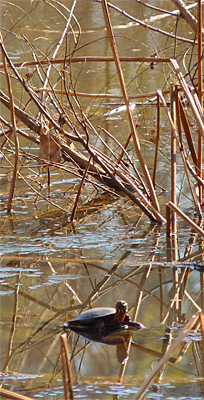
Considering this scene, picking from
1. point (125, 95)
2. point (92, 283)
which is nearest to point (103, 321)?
point (92, 283)

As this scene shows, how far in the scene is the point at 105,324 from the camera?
1981 mm

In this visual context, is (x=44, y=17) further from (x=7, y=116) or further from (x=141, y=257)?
(x=141, y=257)

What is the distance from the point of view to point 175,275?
7.78 ft

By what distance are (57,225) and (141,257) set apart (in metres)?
0.67

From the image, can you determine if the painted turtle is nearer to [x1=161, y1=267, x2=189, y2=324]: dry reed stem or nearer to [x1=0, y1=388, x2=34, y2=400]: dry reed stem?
[x1=161, y1=267, x2=189, y2=324]: dry reed stem

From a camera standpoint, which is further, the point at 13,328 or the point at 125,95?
the point at 125,95

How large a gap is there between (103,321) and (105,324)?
17mm

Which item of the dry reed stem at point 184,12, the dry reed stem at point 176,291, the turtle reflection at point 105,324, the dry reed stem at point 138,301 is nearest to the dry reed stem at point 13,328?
the turtle reflection at point 105,324

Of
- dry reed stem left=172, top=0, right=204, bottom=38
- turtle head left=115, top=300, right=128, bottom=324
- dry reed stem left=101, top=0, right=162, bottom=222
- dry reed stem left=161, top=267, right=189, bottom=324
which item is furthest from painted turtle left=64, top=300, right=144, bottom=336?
dry reed stem left=172, top=0, right=204, bottom=38

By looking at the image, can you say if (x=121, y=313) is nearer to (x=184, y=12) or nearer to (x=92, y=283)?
(x=92, y=283)

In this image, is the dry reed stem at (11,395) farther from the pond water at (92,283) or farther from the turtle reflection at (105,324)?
the turtle reflection at (105,324)

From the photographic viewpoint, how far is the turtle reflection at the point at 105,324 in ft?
6.34

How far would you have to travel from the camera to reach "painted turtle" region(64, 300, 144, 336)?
1942mm

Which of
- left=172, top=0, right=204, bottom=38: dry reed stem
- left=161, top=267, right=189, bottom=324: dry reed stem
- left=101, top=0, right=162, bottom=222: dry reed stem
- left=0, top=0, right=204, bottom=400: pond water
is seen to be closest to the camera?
left=0, top=0, right=204, bottom=400: pond water
